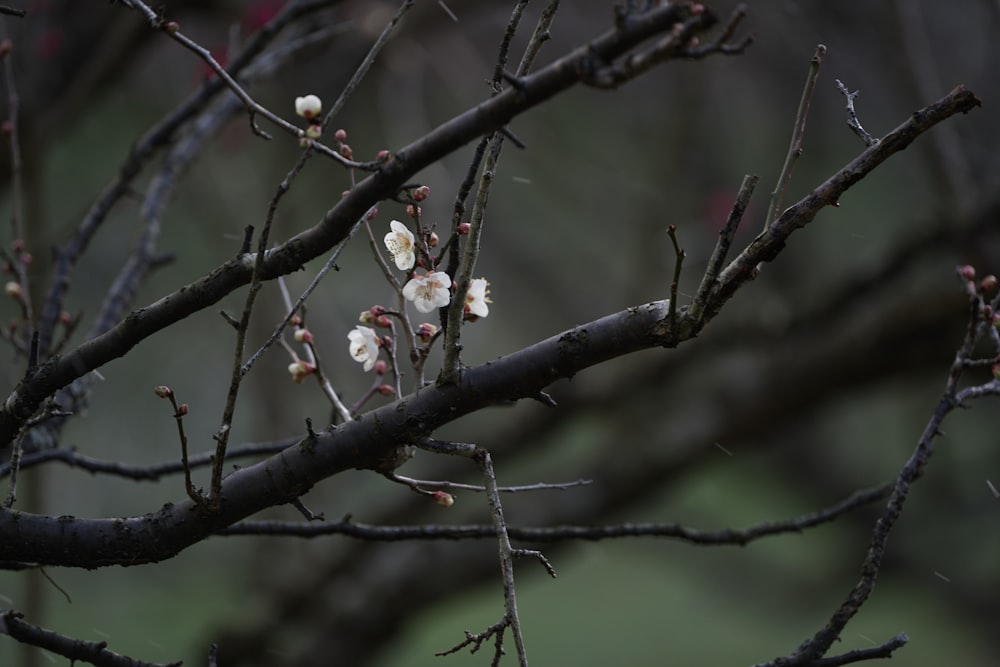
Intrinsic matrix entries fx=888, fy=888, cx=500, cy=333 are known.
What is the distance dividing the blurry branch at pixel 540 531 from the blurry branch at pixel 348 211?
1.04ft

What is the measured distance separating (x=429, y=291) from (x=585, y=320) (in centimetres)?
314

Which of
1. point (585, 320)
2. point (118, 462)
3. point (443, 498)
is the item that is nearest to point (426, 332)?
point (443, 498)

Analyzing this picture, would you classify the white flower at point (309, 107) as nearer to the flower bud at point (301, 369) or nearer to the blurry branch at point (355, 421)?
the blurry branch at point (355, 421)

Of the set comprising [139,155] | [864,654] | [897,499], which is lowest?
[864,654]

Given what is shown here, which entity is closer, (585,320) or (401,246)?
(401,246)

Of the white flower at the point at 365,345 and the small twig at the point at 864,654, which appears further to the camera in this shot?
the white flower at the point at 365,345

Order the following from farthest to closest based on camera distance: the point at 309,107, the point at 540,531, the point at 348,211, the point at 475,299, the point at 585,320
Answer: the point at 585,320 < the point at 540,531 < the point at 475,299 < the point at 309,107 < the point at 348,211

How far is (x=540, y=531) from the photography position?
125 centimetres

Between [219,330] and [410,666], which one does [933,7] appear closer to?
[219,330]

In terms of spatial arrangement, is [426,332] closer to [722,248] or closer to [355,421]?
[355,421]

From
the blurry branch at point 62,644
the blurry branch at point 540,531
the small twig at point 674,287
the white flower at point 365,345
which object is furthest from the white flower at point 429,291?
the blurry branch at point 62,644

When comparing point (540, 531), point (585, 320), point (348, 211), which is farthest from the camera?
point (585, 320)

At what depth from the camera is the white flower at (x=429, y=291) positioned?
0.97 metres

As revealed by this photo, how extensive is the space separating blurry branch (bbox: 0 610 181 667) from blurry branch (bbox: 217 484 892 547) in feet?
0.69
